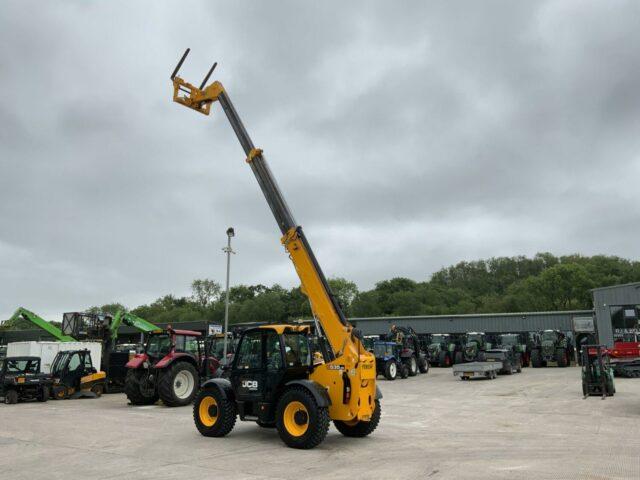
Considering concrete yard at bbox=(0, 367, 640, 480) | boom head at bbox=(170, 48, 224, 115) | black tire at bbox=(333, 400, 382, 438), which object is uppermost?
boom head at bbox=(170, 48, 224, 115)

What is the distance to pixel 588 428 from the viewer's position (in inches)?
440

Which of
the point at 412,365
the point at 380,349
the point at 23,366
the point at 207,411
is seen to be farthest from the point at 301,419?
the point at 412,365

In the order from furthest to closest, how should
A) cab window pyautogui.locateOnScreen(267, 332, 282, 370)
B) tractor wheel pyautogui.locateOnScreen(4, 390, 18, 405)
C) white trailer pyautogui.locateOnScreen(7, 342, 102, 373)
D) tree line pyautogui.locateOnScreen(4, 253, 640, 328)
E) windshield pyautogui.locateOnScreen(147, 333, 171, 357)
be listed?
tree line pyautogui.locateOnScreen(4, 253, 640, 328) < white trailer pyautogui.locateOnScreen(7, 342, 102, 373) < tractor wheel pyautogui.locateOnScreen(4, 390, 18, 405) < windshield pyautogui.locateOnScreen(147, 333, 171, 357) < cab window pyautogui.locateOnScreen(267, 332, 282, 370)

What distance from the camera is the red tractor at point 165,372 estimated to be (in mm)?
16281

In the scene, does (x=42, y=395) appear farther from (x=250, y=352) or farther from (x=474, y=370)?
(x=474, y=370)

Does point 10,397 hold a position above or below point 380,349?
below

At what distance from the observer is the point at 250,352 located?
10312mm

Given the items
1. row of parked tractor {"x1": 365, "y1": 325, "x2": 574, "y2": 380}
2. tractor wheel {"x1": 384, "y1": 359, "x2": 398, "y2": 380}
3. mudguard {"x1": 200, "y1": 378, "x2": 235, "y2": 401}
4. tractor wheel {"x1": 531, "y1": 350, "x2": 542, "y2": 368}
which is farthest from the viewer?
tractor wheel {"x1": 531, "y1": 350, "x2": 542, "y2": 368}

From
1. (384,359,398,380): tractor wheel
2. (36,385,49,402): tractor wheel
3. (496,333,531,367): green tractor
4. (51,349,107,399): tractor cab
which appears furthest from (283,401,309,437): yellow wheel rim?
(496,333,531,367): green tractor

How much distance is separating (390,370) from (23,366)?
1532 cm

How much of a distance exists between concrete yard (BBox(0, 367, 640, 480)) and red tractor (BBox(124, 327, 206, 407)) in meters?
0.77

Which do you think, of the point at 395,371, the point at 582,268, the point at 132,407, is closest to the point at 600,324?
the point at 395,371

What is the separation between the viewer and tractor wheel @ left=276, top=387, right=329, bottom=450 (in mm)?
8875

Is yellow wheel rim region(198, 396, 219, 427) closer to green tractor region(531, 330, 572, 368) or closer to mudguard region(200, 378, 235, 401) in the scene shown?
mudguard region(200, 378, 235, 401)
